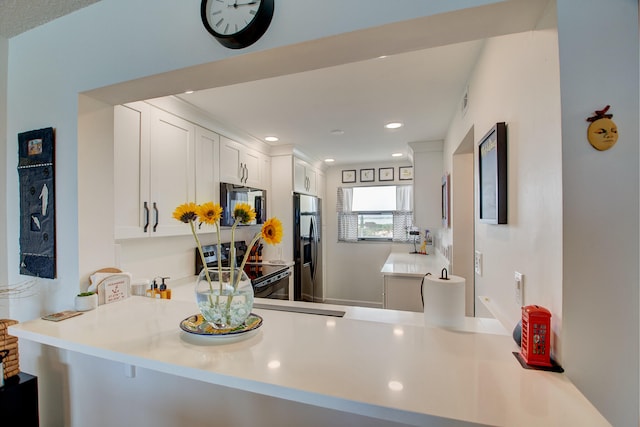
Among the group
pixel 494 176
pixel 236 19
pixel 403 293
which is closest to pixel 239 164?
pixel 236 19

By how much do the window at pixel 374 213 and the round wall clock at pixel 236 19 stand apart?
405 centimetres

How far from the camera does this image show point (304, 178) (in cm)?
404

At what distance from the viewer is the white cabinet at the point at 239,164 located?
2744mm

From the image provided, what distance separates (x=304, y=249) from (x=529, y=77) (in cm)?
323

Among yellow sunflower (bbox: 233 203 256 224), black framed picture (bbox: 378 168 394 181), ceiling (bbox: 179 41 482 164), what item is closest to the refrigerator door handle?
ceiling (bbox: 179 41 482 164)

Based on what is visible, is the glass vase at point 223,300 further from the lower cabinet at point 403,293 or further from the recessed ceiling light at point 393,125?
the recessed ceiling light at point 393,125

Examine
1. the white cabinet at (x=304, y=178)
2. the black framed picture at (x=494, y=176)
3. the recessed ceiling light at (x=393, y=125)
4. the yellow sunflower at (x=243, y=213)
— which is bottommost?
the yellow sunflower at (x=243, y=213)

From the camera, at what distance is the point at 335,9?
2.90 feet

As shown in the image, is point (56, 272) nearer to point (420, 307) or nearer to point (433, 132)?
point (420, 307)

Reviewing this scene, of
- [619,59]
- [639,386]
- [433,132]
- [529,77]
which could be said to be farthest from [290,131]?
[639,386]

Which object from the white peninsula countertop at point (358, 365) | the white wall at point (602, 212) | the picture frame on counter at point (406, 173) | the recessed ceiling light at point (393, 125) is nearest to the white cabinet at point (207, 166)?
the white peninsula countertop at point (358, 365)

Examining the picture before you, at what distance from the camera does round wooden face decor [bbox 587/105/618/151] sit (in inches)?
26.1

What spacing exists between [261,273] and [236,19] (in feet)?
7.45

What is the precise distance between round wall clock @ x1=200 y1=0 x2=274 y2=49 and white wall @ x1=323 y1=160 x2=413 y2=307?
3967 millimetres
